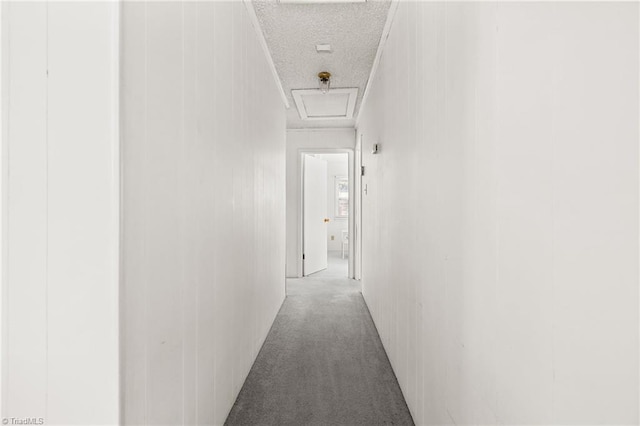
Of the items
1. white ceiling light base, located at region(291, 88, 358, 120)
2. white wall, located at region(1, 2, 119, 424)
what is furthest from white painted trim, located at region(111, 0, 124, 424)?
white ceiling light base, located at region(291, 88, 358, 120)

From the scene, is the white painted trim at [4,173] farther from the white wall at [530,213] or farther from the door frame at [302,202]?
the door frame at [302,202]

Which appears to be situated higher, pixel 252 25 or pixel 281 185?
pixel 252 25

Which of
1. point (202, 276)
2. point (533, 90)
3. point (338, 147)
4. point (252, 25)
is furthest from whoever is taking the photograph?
point (338, 147)

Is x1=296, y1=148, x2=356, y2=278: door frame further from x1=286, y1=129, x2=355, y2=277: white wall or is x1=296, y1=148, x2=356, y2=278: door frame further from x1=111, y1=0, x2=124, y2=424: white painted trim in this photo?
x1=111, y1=0, x2=124, y2=424: white painted trim

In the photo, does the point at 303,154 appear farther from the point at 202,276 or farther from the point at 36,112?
the point at 36,112

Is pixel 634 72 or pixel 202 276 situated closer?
pixel 634 72

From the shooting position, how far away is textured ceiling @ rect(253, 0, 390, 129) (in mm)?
2174

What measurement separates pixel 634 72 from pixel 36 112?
1166 mm

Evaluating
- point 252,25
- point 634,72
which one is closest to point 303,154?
point 252,25

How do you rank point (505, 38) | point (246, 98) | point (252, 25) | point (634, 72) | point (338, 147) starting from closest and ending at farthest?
point (634, 72) < point (505, 38) < point (246, 98) < point (252, 25) < point (338, 147)

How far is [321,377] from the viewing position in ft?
6.82

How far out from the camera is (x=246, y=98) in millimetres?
2078

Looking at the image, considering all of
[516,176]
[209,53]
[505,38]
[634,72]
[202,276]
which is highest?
[209,53]

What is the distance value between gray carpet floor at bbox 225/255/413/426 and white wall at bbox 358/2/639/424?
432 millimetres
